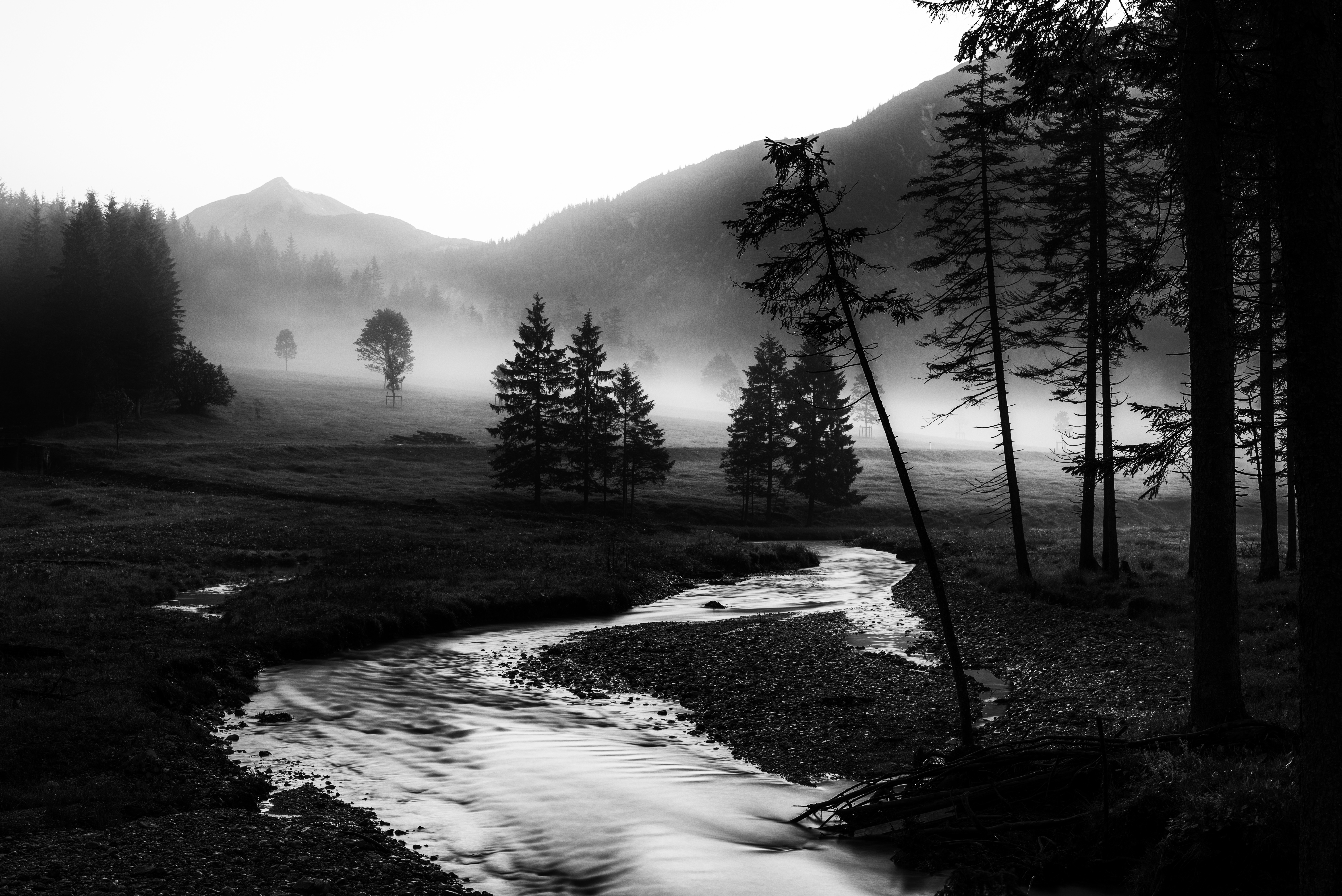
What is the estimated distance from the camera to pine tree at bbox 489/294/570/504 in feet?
221

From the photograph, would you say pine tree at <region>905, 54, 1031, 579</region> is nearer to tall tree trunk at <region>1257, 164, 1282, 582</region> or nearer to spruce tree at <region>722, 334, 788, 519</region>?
tall tree trunk at <region>1257, 164, 1282, 582</region>

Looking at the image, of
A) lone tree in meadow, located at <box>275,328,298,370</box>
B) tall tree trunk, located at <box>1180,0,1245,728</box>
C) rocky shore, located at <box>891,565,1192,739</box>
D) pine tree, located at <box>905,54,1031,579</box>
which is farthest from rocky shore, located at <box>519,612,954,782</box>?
lone tree in meadow, located at <box>275,328,298,370</box>

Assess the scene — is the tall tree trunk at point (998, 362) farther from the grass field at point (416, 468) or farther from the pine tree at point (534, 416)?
the pine tree at point (534, 416)

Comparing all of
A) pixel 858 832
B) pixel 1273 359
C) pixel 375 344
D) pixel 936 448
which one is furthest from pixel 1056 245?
pixel 375 344

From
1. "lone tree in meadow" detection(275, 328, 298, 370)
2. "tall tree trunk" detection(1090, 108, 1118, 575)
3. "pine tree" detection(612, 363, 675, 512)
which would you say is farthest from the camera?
"lone tree in meadow" detection(275, 328, 298, 370)

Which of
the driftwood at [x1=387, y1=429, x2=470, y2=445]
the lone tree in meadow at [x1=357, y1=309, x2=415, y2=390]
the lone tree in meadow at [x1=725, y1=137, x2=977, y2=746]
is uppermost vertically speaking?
the lone tree in meadow at [x1=357, y1=309, x2=415, y2=390]

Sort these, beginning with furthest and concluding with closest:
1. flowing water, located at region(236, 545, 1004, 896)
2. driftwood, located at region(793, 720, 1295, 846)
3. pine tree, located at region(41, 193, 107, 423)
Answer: pine tree, located at region(41, 193, 107, 423), flowing water, located at region(236, 545, 1004, 896), driftwood, located at region(793, 720, 1295, 846)

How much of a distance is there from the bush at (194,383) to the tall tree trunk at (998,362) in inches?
3322

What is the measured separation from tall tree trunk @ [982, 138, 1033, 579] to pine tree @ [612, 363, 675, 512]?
3929 centimetres

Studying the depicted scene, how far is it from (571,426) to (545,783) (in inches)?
2131

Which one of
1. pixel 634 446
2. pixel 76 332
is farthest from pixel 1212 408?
pixel 76 332

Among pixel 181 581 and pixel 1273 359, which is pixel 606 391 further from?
pixel 1273 359

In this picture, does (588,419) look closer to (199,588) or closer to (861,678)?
(199,588)

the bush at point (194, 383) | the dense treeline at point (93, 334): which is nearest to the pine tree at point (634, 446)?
the dense treeline at point (93, 334)
